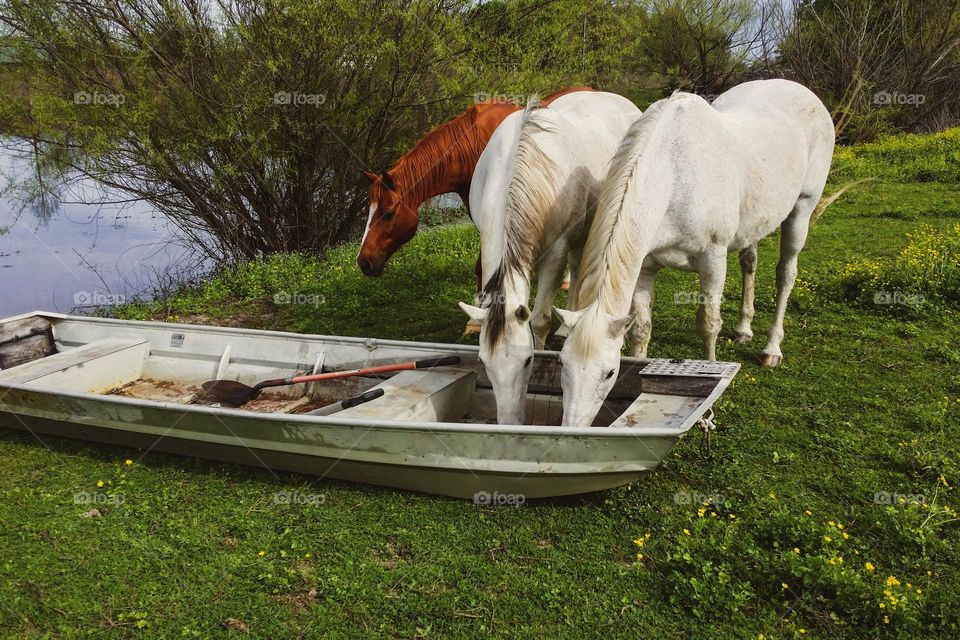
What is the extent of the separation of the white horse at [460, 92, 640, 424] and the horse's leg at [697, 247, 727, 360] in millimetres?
792

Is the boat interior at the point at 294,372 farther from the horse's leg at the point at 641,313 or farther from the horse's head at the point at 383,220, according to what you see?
the horse's head at the point at 383,220

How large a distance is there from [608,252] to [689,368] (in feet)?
2.82

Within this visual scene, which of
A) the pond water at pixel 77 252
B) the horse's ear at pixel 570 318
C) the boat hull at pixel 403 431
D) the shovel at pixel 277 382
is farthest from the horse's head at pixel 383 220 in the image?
the pond water at pixel 77 252

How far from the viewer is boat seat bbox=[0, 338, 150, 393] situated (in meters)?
4.09

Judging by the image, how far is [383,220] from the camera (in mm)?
5074

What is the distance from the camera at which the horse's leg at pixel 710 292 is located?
3.76 metres

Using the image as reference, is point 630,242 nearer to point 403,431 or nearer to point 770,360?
point 403,431

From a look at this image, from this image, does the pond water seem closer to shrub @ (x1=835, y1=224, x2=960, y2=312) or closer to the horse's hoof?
the horse's hoof

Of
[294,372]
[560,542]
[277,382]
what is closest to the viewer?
[560,542]

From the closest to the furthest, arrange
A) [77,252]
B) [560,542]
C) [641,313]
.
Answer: [560,542]
[641,313]
[77,252]

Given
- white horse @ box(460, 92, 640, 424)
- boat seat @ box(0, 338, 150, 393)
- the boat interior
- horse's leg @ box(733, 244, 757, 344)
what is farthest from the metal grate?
boat seat @ box(0, 338, 150, 393)

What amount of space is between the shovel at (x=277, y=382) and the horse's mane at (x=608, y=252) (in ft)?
4.07

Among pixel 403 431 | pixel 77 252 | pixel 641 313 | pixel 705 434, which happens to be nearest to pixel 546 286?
pixel 641 313

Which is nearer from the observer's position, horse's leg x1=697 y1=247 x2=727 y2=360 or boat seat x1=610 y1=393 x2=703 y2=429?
boat seat x1=610 y1=393 x2=703 y2=429
